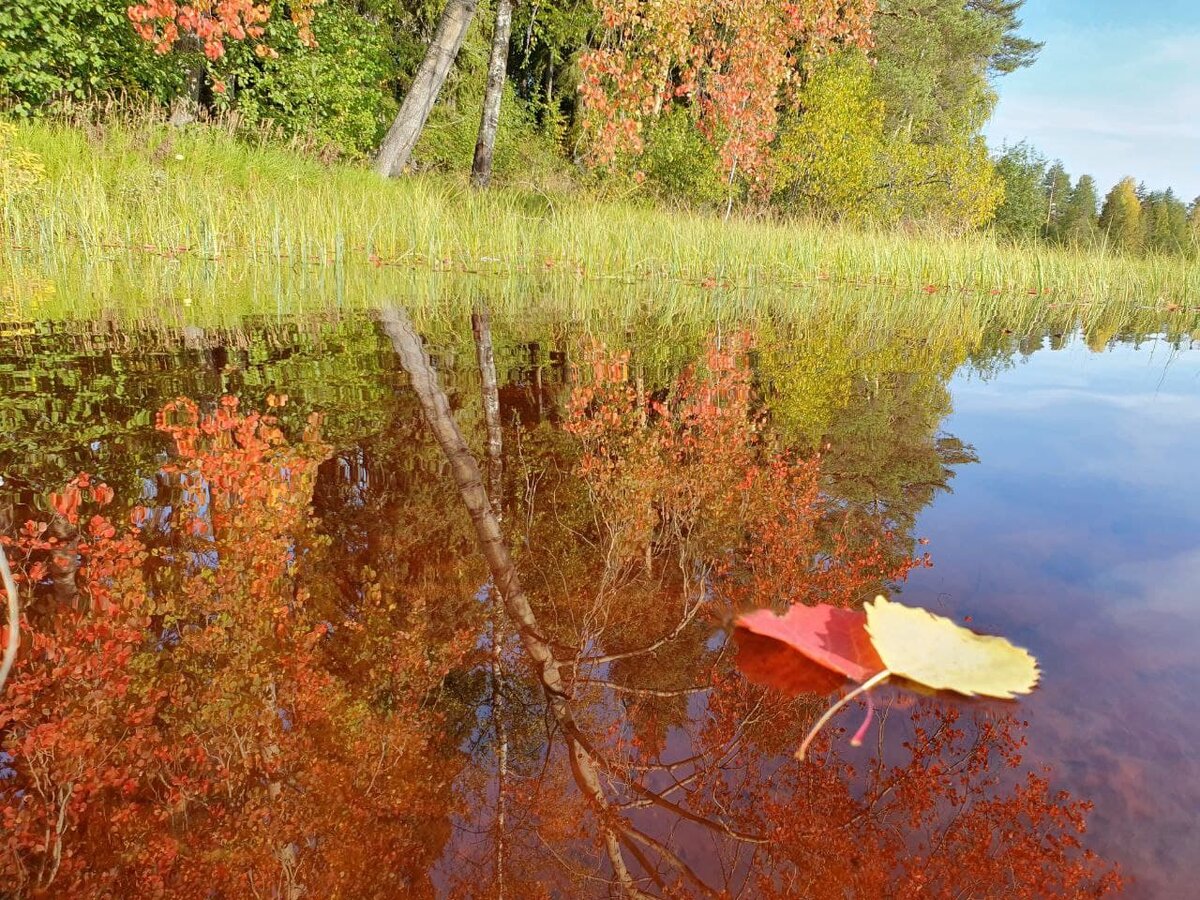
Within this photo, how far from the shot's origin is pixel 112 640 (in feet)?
3.98

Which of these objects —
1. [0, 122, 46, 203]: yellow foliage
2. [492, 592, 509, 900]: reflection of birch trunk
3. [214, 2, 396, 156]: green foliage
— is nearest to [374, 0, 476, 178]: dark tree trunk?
[214, 2, 396, 156]: green foliage

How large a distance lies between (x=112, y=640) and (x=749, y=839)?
1024mm

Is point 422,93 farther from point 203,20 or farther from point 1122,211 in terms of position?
point 1122,211

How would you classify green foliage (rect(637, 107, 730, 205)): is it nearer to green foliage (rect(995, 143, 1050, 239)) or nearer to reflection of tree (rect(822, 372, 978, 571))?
reflection of tree (rect(822, 372, 978, 571))

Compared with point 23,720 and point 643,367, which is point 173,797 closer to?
point 23,720

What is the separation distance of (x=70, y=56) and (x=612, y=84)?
24.8 feet

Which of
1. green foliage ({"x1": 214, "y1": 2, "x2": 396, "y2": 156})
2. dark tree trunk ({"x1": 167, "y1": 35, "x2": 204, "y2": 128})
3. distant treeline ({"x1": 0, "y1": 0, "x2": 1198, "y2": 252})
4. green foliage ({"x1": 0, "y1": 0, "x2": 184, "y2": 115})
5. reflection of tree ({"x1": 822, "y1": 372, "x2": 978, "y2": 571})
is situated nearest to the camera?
reflection of tree ({"x1": 822, "y1": 372, "x2": 978, "y2": 571})

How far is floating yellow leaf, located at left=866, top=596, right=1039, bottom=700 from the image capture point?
44.8 inches

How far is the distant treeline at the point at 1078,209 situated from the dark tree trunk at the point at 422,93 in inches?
703

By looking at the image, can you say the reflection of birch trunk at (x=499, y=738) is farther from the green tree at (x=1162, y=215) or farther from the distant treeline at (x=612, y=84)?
the green tree at (x=1162, y=215)

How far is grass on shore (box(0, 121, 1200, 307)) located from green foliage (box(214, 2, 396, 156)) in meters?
2.88

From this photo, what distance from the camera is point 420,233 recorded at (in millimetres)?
7789

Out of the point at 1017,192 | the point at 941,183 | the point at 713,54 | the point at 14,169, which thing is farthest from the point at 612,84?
the point at 1017,192

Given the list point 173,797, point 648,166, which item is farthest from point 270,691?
point 648,166
